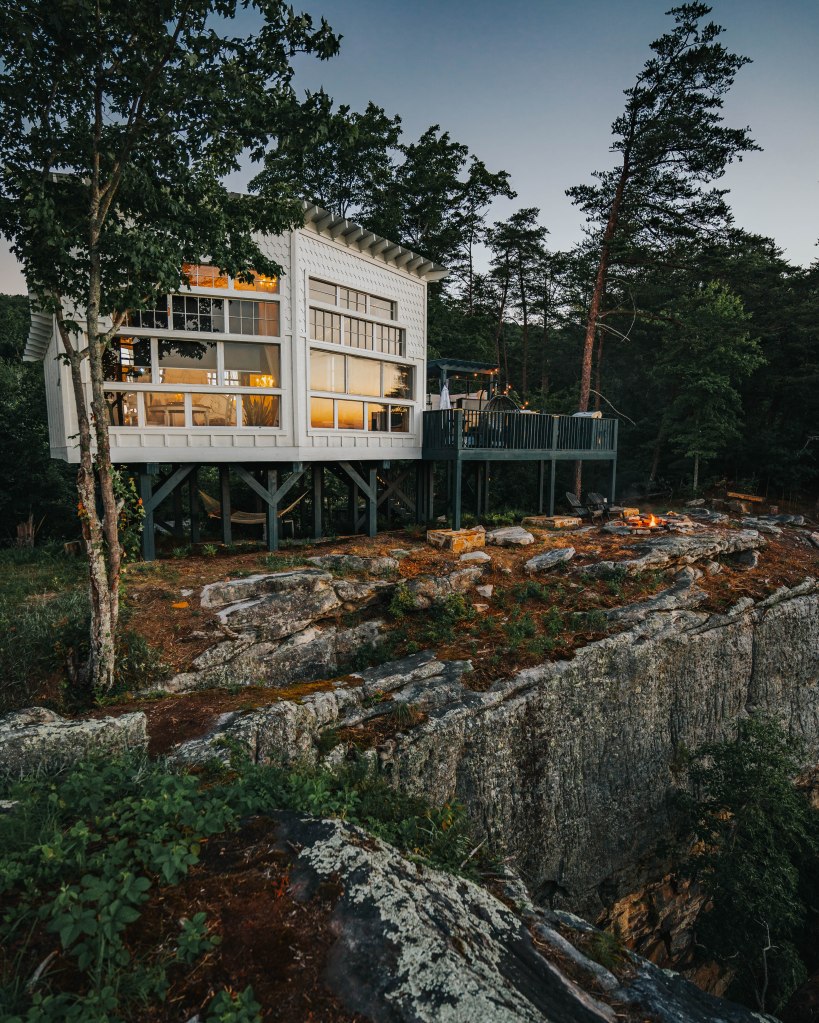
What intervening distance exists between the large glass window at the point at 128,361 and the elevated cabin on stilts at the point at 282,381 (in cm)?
2

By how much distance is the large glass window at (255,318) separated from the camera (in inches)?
378

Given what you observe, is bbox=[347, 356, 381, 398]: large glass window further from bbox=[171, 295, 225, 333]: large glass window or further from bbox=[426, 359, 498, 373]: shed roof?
bbox=[171, 295, 225, 333]: large glass window

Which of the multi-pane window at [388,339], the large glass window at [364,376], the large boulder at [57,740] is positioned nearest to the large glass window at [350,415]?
the large glass window at [364,376]

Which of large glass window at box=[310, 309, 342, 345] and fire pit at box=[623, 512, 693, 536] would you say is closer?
large glass window at box=[310, 309, 342, 345]

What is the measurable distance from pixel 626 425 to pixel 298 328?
67.0 ft

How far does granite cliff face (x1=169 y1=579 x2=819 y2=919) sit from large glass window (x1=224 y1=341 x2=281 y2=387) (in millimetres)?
6313

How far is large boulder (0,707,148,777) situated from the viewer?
3.48 metres

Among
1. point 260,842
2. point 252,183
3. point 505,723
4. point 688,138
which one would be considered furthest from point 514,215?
point 260,842

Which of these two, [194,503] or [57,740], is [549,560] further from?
[194,503]

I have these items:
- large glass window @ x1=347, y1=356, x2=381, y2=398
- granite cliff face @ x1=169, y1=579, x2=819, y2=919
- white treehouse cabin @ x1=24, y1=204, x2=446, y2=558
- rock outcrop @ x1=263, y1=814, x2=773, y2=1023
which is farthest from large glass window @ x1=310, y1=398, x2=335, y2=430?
rock outcrop @ x1=263, y1=814, x2=773, y2=1023

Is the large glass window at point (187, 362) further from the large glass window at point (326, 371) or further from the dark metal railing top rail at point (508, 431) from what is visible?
the dark metal railing top rail at point (508, 431)

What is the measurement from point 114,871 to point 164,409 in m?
8.55

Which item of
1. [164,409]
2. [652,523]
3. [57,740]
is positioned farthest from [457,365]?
[57,740]

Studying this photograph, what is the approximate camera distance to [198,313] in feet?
30.7
